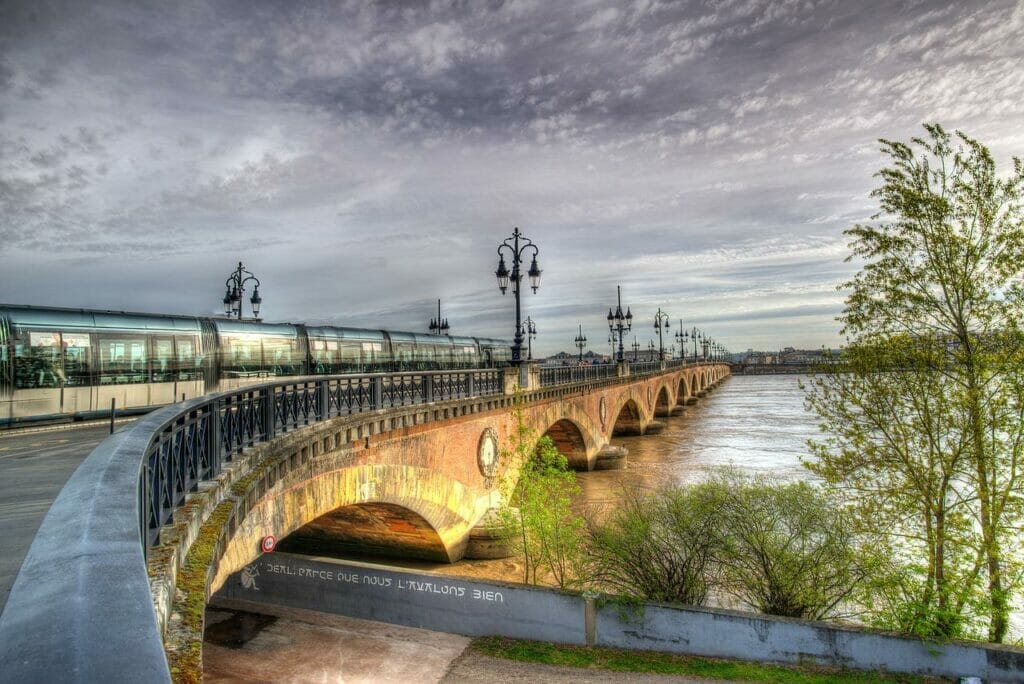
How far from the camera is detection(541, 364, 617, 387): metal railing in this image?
24781 millimetres

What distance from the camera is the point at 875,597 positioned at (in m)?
15.1

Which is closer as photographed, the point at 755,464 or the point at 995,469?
the point at 995,469

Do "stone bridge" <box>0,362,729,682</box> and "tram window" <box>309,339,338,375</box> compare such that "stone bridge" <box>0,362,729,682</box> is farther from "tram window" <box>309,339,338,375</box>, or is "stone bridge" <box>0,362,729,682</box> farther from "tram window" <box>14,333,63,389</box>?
"tram window" <box>309,339,338,375</box>

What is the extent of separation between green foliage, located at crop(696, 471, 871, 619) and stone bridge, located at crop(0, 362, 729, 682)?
730 centimetres

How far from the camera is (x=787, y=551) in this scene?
47.5ft

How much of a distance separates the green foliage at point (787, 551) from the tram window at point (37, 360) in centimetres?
1606

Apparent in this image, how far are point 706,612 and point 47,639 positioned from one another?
1441 centimetres

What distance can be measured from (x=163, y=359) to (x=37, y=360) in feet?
12.0

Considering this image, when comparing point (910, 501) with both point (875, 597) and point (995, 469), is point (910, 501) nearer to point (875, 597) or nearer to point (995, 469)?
point (995, 469)

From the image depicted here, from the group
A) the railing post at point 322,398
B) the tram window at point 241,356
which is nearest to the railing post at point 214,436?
the railing post at point 322,398

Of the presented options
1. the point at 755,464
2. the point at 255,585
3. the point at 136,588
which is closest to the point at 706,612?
the point at 255,585

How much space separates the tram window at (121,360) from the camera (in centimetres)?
1480

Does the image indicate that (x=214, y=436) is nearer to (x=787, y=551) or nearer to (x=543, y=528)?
(x=543, y=528)

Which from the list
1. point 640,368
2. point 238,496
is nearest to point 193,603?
point 238,496
